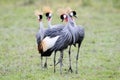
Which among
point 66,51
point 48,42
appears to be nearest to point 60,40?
point 48,42

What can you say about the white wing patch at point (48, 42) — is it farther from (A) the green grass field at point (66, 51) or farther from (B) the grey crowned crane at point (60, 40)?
(A) the green grass field at point (66, 51)

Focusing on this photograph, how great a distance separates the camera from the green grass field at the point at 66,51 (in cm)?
1103

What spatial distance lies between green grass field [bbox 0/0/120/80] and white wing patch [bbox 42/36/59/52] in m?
0.64

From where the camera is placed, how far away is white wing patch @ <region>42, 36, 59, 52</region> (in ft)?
35.0

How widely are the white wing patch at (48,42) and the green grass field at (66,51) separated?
2.10 ft

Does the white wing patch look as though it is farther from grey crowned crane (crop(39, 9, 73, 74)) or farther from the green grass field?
the green grass field

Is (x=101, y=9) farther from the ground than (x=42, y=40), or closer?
closer

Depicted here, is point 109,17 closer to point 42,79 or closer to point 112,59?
point 112,59

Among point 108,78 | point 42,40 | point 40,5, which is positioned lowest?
point 40,5

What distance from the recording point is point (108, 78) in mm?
10570

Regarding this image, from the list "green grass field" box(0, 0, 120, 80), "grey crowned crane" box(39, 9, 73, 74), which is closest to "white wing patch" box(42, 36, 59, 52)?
"grey crowned crane" box(39, 9, 73, 74)

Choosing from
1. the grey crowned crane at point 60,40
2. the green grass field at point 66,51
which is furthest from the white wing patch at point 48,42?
the green grass field at point 66,51

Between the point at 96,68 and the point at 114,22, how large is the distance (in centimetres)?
829

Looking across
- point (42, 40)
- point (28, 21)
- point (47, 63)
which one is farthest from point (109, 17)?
point (42, 40)
